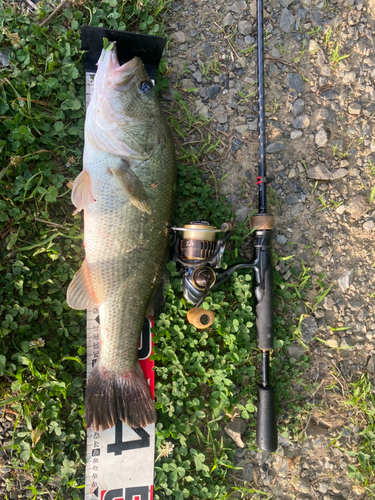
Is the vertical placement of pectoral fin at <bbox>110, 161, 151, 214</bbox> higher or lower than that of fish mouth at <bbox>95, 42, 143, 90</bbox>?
lower

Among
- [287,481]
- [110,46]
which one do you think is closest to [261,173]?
[110,46]

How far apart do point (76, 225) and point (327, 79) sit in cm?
279

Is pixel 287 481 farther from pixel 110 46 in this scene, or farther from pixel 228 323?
pixel 110 46

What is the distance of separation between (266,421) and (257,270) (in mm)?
1231

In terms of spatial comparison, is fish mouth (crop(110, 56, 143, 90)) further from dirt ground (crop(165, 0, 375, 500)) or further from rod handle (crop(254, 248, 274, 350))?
rod handle (crop(254, 248, 274, 350))

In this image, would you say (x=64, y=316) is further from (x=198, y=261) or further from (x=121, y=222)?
(x=198, y=261)

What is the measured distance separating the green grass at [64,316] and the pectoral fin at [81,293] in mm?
230

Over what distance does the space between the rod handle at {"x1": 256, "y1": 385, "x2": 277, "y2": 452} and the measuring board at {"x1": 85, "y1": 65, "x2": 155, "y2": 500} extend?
0.88 m

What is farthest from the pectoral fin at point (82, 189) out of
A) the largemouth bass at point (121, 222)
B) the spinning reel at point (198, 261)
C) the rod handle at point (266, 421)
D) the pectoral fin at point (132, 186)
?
the rod handle at point (266, 421)

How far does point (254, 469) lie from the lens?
308 cm

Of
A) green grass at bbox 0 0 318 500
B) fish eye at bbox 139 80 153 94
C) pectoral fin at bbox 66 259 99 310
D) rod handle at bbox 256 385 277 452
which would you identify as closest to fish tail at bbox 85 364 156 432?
green grass at bbox 0 0 318 500

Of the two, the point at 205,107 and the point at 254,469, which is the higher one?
the point at 205,107

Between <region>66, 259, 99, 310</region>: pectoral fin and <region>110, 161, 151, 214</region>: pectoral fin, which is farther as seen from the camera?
<region>66, 259, 99, 310</region>: pectoral fin

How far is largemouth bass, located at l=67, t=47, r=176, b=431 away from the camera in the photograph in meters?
2.48
